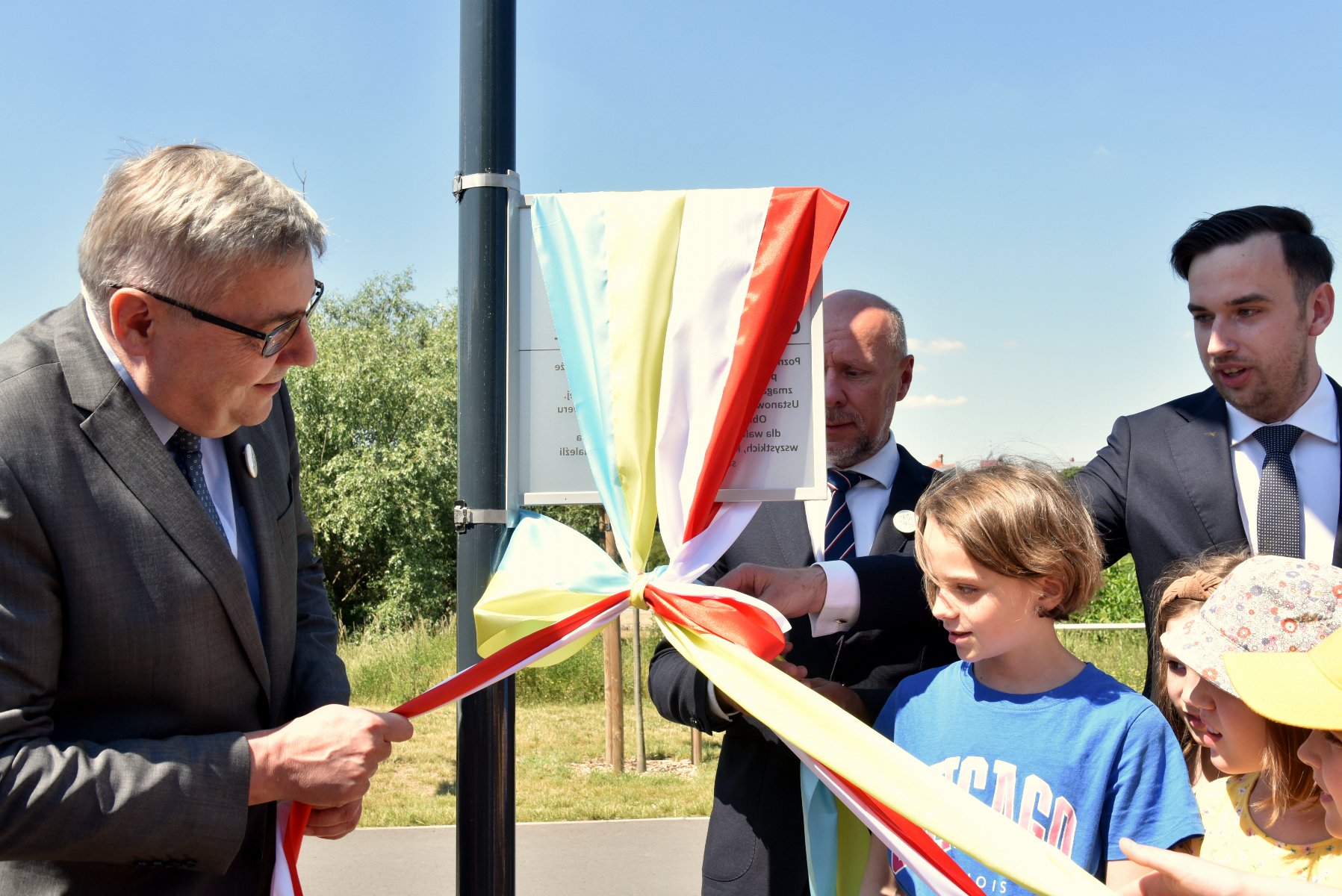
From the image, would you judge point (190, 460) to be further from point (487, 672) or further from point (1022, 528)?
point (1022, 528)

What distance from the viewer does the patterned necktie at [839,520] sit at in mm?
2445

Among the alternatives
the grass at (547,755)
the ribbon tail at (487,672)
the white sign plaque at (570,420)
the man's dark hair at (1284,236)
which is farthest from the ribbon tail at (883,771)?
the grass at (547,755)

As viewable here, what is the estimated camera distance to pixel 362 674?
12688 mm

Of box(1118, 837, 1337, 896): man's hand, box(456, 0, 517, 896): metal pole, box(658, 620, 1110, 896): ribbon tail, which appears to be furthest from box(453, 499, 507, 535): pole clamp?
box(1118, 837, 1337, 896): man's hand

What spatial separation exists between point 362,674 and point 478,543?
37.4ft

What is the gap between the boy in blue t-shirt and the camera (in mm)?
1934

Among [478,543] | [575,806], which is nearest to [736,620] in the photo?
[478,543]

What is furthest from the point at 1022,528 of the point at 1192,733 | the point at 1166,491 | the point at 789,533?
the point at 1166,491

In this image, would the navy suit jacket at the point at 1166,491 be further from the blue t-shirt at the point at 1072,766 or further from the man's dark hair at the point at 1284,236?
the blue t-shirt at the point at 1072,766

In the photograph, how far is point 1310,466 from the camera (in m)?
2.58

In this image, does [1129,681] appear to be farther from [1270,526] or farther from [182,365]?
[182,365]

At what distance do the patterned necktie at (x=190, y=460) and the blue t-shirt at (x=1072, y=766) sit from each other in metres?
1.46

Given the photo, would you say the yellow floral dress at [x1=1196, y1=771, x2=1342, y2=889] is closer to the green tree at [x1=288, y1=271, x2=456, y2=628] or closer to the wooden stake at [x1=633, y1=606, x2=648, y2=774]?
the wooden stake at [x1=633, y1=606, x2=648, y2=774]

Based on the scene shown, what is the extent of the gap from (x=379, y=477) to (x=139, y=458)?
82.9ft
